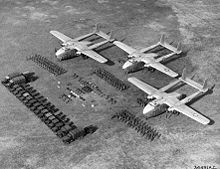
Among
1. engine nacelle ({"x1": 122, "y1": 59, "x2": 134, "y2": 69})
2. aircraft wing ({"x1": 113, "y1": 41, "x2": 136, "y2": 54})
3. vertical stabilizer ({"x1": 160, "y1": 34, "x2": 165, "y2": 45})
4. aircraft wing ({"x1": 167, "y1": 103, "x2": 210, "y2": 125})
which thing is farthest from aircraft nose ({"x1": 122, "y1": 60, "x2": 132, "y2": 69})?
aircraft wing ({"x1": 167, "y1": 103, "x2": 210, "y2": 125})

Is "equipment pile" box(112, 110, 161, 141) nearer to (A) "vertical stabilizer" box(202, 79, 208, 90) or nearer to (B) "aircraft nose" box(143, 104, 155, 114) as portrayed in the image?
(B) "aircraft nose" box(143, 104, 155, 114)

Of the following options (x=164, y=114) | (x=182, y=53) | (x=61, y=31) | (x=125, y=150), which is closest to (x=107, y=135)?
(x=125, y=150)

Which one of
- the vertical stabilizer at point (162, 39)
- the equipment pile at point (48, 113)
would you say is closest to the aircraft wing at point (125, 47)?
the vertical stabilizer at point (162, 39)

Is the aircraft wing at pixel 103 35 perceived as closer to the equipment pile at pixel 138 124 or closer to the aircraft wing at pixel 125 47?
the aircraft wing at pixel 125 47

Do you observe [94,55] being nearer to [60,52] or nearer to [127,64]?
[127,64]

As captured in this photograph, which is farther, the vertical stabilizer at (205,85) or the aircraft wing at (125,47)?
the aircraft wing at (125,47)

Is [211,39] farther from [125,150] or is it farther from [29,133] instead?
[29,133]

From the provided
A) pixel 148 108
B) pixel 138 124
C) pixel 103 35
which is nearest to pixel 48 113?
Result: pixel 138 124
